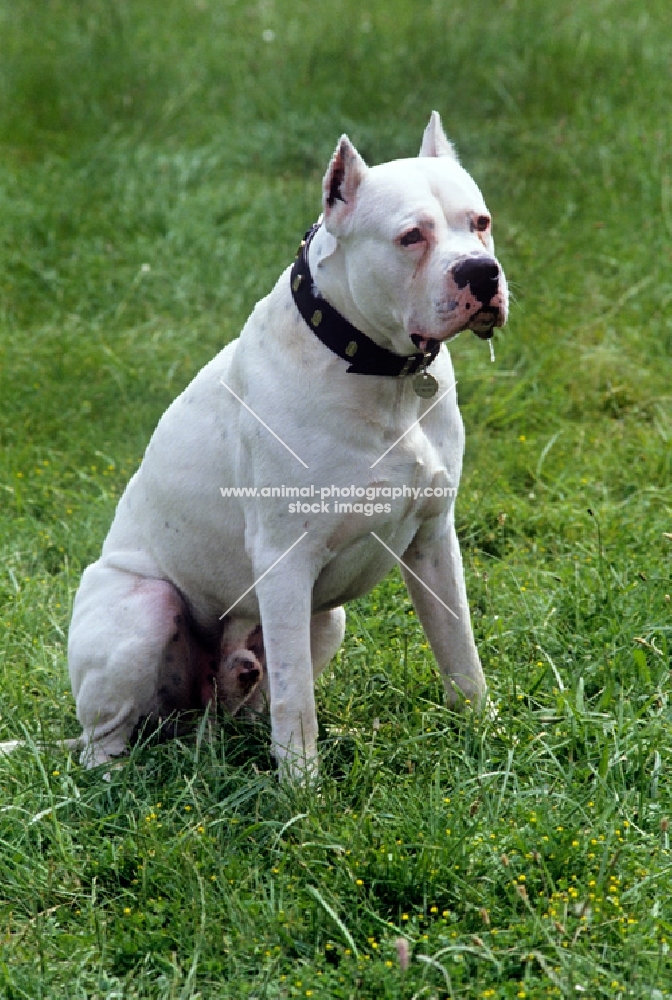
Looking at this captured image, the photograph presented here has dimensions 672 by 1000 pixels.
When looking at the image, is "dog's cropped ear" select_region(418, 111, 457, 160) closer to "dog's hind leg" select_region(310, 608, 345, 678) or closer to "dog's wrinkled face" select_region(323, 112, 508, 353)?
"dog's wrinkled face" select_region(323, 112, 508, 353)

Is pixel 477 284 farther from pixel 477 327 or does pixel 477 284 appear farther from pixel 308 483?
pixel 308 483

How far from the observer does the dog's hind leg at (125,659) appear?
3131 millimetres

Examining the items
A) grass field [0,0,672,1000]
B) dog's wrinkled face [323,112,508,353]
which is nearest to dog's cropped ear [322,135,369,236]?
dog's wrinkled face [323,112,508,353]

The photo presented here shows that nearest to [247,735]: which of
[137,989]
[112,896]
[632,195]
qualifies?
[112,896]

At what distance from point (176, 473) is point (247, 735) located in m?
0.73

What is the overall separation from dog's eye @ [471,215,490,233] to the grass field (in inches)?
49.1

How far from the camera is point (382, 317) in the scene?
271cm

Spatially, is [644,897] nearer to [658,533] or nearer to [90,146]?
[658,533]

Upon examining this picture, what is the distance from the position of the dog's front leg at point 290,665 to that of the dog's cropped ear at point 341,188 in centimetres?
81

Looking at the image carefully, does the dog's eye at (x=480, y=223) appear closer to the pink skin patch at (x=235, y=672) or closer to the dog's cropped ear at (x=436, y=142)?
the dog's cropped ear at (x=436, y=142)

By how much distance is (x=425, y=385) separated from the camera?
2.85 metres

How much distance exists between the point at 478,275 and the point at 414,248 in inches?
6.5

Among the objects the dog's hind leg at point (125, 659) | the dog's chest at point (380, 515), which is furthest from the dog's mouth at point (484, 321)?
the dog's hind leg at point (125, 659)

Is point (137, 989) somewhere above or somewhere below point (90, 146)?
below
